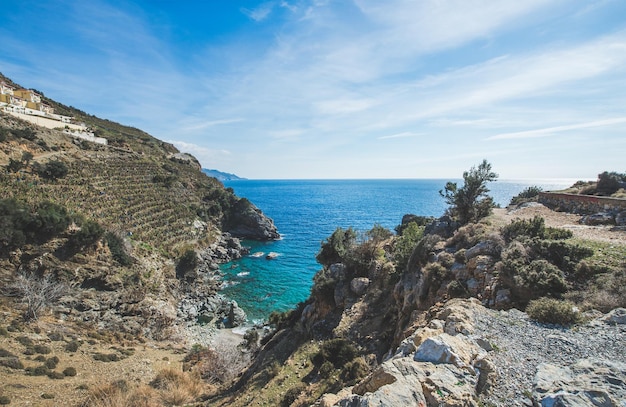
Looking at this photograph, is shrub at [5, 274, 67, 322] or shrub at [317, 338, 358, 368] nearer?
shrub at [317, 338, 358, 368]

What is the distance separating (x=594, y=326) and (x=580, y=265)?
390 centimetres

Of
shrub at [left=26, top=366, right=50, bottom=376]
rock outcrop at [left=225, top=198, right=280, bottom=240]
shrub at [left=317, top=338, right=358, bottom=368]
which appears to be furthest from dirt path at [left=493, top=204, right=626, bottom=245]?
rock outcrop at [left=225, top=198, right=280, bottom=240]

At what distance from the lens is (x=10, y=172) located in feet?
120

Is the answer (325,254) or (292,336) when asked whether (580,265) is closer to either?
(292,336)

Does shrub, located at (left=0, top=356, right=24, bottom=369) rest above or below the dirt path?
below

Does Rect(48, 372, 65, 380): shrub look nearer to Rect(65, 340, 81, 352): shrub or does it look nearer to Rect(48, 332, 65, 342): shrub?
Rect(65, 340, 81, 352): shrub

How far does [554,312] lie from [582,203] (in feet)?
66.7

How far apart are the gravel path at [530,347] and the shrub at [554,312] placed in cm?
33

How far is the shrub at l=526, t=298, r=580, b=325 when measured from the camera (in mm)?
8758

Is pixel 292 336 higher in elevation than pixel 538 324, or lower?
lower

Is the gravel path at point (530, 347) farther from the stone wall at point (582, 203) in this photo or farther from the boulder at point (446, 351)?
the stone wall at point (582, 203)

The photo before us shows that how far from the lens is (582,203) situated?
2311 cm

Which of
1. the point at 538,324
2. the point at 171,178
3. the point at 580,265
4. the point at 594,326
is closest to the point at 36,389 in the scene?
the point at 538,324

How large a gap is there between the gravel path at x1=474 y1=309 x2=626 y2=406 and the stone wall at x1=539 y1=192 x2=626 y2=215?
53.3 feet
